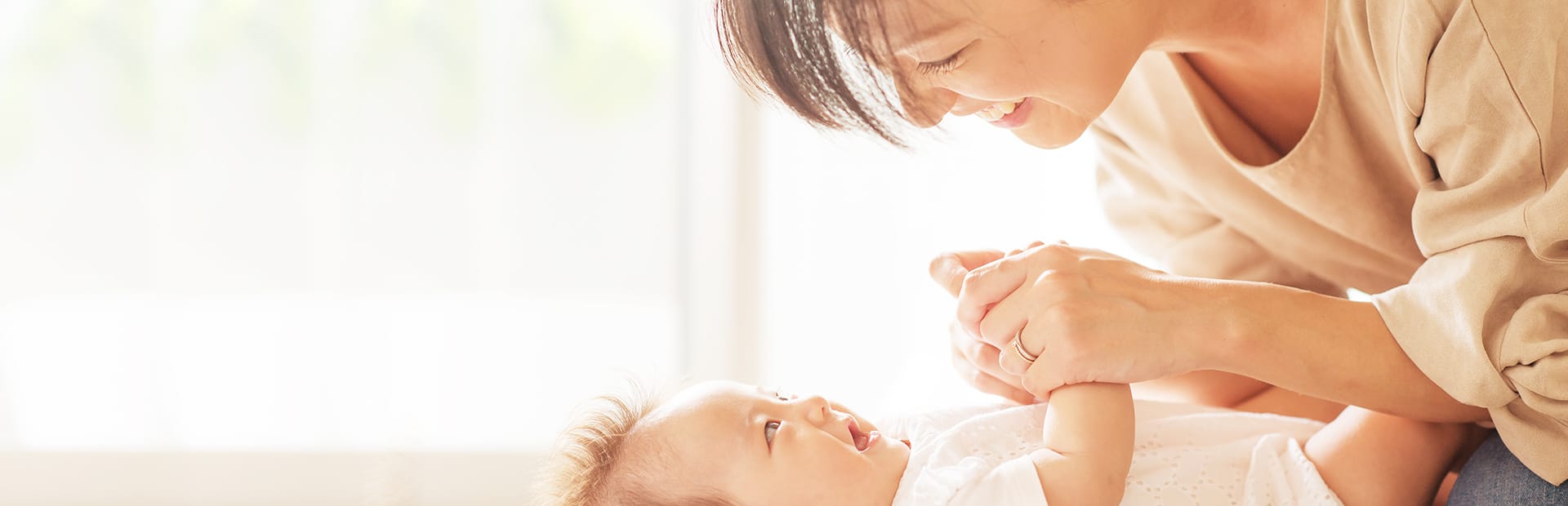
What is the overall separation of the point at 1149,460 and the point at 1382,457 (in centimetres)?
21

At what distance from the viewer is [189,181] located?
2.35 meters

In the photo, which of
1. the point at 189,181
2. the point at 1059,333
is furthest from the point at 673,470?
the point at 189,181

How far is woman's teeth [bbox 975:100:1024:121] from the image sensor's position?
45.4 inches

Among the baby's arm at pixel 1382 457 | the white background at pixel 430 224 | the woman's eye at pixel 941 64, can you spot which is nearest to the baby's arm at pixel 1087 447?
the baby's arm at pixel 1382 457

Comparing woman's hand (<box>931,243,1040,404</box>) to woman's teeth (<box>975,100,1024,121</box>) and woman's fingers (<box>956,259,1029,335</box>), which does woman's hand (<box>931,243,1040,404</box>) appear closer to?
woman's fingers (<box>956,259,1029,335</box>)

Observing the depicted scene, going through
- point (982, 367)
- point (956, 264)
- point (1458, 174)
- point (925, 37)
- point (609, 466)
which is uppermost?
point (925, 37)

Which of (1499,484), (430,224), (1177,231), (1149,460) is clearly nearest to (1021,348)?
(1149,460)

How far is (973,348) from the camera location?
48.1 inches

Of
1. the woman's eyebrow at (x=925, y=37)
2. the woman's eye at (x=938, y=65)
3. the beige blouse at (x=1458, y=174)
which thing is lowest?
the beige blouse at (x=1458, y=174)

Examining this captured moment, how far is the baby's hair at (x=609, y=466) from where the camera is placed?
3.87ft

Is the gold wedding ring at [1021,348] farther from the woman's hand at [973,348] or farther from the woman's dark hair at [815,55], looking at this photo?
the woman's dark hair at [815,55]

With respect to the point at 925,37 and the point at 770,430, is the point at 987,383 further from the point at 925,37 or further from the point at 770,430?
the point at 925,37

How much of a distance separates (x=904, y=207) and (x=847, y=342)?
317 millimetres

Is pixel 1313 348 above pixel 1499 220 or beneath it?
beneath
